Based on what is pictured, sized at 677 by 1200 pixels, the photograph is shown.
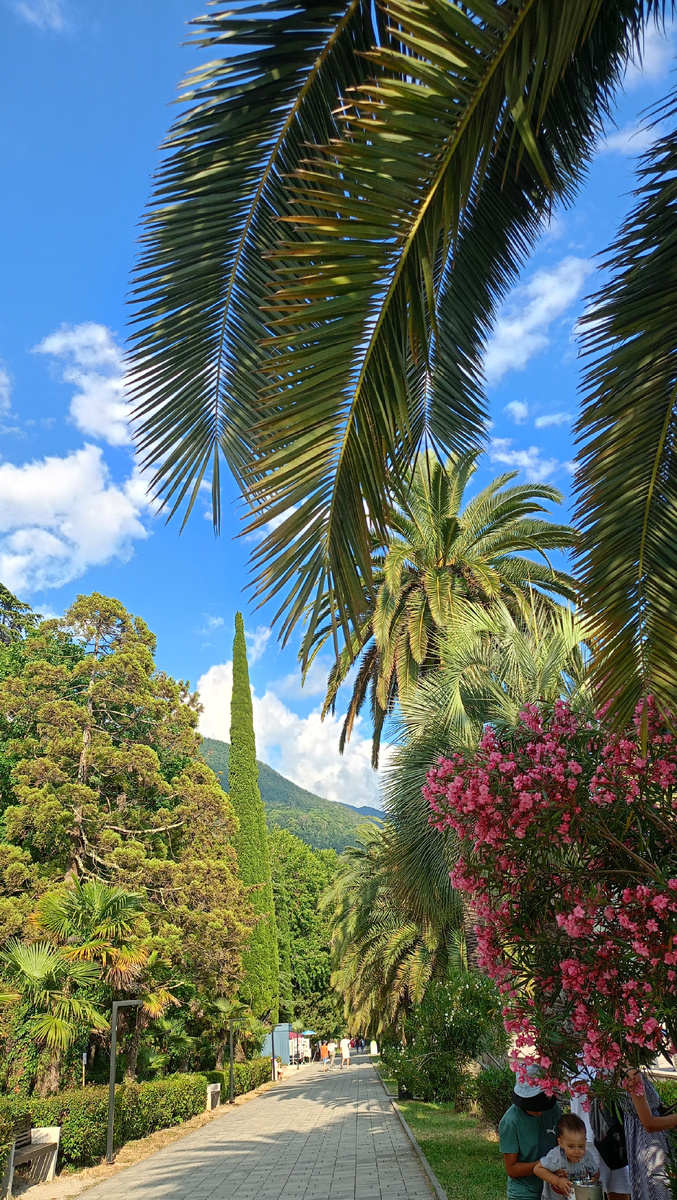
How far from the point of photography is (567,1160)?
4.55m

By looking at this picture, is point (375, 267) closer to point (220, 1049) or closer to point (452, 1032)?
point (452, 1032)

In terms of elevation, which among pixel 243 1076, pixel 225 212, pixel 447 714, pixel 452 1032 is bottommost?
pixel 243 1076

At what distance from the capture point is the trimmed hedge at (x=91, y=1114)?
1297 centimetres

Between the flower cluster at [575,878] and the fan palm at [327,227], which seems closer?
the fan palm at [327,227]

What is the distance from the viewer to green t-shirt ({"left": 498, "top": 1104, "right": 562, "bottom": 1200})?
15.7 feet

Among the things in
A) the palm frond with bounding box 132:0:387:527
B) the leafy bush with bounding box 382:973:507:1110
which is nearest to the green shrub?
the leafy bush with bounding box 382:973:507:1110

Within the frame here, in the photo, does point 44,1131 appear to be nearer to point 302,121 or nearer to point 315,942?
point 302,121

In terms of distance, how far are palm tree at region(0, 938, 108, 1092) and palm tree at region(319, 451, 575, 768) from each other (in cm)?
640

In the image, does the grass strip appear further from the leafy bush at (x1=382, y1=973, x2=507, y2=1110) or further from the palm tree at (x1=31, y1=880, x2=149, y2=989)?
the palm tree at (x1=31, y1=880, x2=149, y2=989)

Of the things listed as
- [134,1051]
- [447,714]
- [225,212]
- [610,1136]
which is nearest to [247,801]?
[134,1051]

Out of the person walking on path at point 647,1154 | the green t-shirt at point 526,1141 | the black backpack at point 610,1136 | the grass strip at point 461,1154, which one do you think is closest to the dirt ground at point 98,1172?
the grass strip at point 461,1154

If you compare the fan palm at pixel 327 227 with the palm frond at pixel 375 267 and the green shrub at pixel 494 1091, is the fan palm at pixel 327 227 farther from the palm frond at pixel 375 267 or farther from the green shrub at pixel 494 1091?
the green shrub at pixel 494 1091

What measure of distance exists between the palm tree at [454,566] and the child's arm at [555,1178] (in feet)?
35.7

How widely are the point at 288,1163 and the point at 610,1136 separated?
9.15 m
